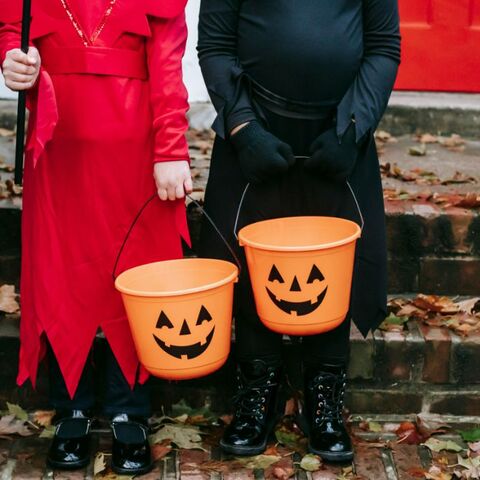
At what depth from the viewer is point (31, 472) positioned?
3.47m

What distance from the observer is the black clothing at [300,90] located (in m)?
3.13

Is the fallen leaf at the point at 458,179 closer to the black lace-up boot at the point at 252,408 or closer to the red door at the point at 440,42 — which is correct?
the red door at the point at 440,42

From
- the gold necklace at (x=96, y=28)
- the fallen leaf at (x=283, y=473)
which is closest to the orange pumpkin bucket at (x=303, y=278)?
the fallen leaf at (x=283, y=473)

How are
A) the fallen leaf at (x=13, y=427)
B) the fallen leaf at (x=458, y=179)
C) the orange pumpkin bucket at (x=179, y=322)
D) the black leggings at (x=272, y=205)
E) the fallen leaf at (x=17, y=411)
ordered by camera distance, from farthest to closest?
the fallen leaf at (x=458, y=179) → the fallen leaf at (x=17, y=411) → the fallen leaf at (x=13, y=427) → the black leggings at (x=272, y=205) → the orange pumpkin bucket at (x=179, y=322)

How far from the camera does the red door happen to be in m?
5.53

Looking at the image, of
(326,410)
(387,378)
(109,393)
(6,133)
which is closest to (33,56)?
(109,393)

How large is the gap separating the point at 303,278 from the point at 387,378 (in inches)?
39.1

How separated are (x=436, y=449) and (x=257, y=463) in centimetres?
68

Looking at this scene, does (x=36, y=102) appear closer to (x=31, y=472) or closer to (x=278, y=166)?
(x=278, y=166)

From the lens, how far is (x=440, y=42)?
18.2ft

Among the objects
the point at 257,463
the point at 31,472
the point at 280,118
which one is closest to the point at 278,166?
the point at 280,118

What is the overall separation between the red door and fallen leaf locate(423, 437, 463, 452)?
2598mm

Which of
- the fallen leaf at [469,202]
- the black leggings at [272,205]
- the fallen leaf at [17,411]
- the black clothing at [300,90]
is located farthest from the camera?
the fallen leaf at [469,202]

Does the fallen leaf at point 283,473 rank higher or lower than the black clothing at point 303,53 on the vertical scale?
lower
